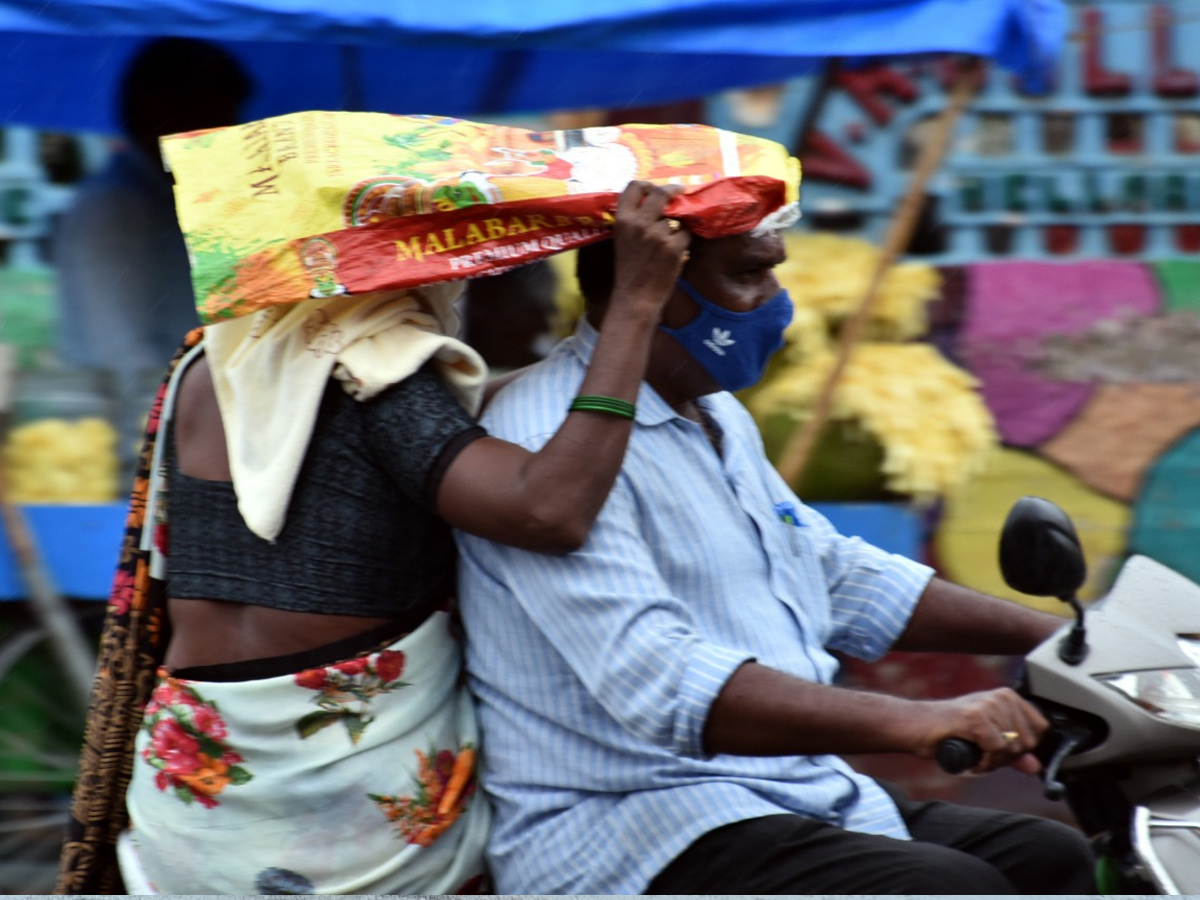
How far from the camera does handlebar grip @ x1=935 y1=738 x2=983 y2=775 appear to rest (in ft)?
5.97

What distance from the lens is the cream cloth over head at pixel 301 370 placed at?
2035 millimetres

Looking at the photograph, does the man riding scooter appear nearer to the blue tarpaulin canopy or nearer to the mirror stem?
the mirror stem

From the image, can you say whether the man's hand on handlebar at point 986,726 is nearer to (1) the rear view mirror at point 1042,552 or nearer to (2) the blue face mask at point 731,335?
(1) the rear view mirror at point 1042,552

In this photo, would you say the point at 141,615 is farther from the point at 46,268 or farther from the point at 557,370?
the point at 46,268

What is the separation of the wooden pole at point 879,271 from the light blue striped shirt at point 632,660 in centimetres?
181

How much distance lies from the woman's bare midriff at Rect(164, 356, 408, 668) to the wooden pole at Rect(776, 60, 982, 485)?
216 cm

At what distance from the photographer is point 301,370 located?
2.05 meters

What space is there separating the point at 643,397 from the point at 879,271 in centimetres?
207

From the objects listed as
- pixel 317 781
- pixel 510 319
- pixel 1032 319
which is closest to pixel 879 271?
pixel 1032 319

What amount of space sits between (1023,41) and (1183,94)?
0.84 meters

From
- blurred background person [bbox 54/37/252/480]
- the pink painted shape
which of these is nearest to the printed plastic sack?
blurred background person [bbox 54/37/252/480]

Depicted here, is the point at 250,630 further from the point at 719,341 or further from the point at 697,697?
the point at 719,341

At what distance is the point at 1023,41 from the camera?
150 inches

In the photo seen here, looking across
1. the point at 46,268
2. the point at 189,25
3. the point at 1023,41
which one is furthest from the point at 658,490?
the point at 46,268
